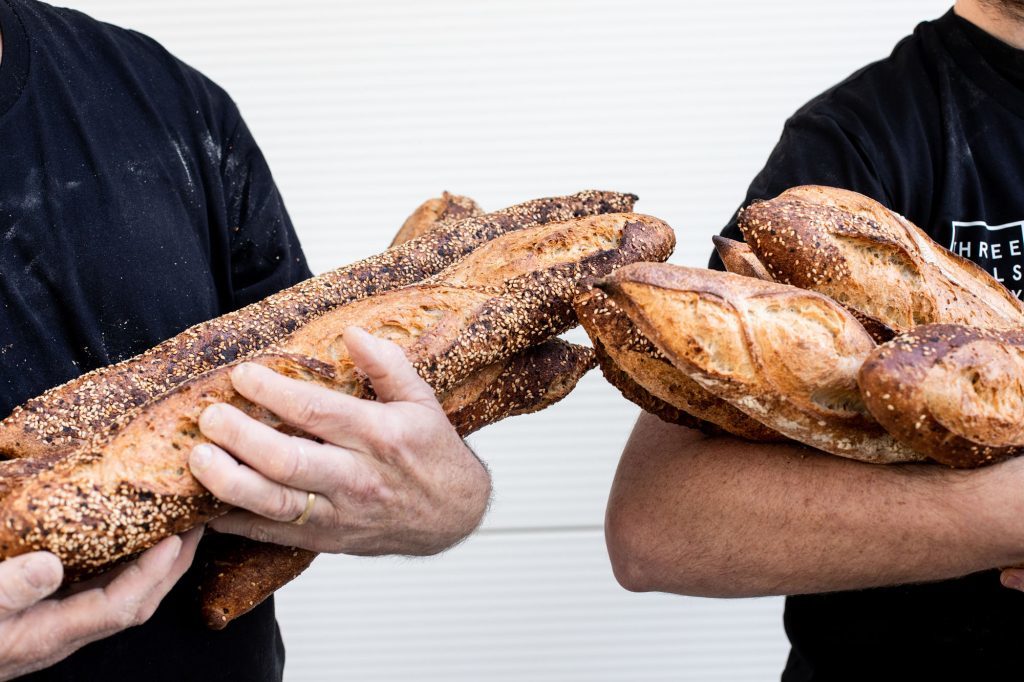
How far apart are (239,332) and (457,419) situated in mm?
284

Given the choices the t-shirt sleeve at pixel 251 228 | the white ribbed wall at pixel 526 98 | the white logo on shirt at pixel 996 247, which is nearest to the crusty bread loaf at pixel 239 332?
the t-shirt sleeve at pixel 251 228

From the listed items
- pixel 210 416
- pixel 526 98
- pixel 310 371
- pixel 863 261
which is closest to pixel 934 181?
pixel 863 261

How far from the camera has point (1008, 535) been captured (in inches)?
Answer: 40.0

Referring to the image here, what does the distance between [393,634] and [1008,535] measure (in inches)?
82.3

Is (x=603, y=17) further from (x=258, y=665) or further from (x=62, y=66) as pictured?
(x=258, y=665)

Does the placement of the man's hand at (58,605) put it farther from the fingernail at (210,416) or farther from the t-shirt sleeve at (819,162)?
the t-shirt sleeve at (819,162)

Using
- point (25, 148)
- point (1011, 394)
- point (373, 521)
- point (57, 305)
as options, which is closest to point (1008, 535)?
point (1011, 394)

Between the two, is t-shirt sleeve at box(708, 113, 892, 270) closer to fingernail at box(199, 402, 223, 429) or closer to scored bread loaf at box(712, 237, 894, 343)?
scored bread loaf at box(712, 237, 894, 343)

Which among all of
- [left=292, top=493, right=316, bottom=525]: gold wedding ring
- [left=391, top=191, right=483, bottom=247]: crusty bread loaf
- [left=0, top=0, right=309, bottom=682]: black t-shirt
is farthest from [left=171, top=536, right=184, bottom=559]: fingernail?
[left=391, top=191, right=483, bottom=247]: crusty bread loaf

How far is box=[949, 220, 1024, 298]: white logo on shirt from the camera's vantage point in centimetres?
131

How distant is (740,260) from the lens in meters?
1.13

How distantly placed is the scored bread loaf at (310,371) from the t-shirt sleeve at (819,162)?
10.6 inches

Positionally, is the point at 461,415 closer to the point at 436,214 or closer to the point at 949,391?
the point at 436,214

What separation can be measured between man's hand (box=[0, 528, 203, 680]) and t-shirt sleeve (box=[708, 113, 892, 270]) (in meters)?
0.86
